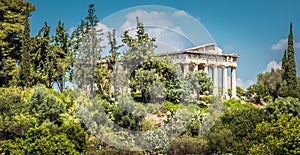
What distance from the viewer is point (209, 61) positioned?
5378 centimetres

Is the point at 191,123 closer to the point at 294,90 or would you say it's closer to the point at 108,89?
the point at 108,89

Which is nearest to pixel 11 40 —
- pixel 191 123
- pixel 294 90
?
pixel 191 123

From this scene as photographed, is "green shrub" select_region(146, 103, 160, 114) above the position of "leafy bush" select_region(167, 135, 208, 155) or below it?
above

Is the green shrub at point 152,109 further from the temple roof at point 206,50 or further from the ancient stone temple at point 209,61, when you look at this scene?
the temple roof at point 206,50

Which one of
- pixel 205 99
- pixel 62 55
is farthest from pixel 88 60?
pixel 205 99

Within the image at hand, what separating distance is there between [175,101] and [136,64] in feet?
16.3

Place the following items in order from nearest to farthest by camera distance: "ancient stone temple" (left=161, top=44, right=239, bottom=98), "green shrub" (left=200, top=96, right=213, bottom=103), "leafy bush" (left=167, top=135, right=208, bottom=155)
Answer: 1. "leafy bush" (left=167, top=135, right=208, bottom=155)
2. "green shrub" (left=200, top=96, right=213, bottom=103)
3. "ancient stone temple" (left=161, top=44, right=239, bottom=98)

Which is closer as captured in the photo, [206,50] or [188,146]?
[188,146]

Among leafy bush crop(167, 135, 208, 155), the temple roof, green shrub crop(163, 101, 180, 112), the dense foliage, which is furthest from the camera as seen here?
the temple roof

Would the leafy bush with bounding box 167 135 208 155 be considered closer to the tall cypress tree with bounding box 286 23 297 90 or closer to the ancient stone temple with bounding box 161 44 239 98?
the ancient stone temple with bounding box 161 44 239 98

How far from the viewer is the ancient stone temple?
1970 inches

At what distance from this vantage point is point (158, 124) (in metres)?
38.5

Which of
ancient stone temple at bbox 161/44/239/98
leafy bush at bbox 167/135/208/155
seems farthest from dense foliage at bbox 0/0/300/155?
ancient stone temple at bbox 161/44/239/98

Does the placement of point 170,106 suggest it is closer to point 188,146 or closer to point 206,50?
point 188,146
